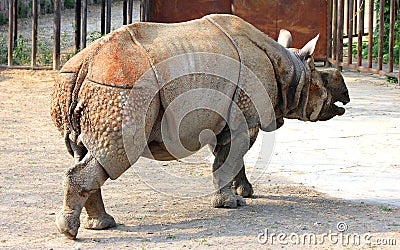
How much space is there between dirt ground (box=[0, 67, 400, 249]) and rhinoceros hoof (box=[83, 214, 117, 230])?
0.06 meters

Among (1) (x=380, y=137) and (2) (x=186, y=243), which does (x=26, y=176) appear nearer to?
(2) (x=186, y=243)

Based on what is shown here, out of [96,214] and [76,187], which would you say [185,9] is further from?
[76,187]

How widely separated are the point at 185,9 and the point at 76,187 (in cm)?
1201

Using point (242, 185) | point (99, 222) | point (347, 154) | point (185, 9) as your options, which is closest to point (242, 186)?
point (242, 185)

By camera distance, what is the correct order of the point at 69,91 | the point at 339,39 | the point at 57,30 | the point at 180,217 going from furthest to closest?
1. the point at 339,39
2. the point at 57,30
3. the point at 180,217
4. the point at 69,91

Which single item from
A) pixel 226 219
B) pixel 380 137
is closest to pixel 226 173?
pixel 226 219

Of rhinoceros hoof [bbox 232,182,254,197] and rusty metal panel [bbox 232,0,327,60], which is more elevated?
rusty metal panel [bbox 232,0,327,60]

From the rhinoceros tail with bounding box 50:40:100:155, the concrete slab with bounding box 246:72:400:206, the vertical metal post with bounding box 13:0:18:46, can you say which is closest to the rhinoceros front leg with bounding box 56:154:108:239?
the rhinoceros tail with bounding box 50:40:100:155

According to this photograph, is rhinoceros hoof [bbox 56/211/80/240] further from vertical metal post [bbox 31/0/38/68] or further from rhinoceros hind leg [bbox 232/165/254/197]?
vertical metal post [bbox 31/0/38/68]

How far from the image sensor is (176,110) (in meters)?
6.58

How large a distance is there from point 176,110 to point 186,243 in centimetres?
106

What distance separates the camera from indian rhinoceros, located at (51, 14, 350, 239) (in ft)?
20.6

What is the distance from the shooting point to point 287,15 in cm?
1788

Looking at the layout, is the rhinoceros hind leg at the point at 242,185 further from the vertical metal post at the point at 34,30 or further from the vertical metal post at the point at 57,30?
the vertical metal post at the point at 34,30
